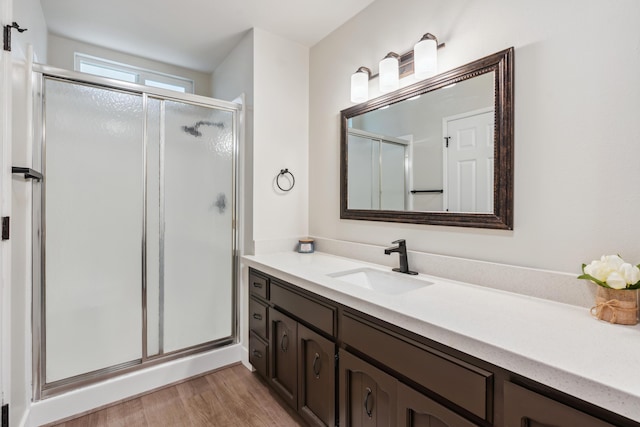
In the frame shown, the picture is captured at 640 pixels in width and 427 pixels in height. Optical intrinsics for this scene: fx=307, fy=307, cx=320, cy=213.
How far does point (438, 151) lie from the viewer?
5.43ft

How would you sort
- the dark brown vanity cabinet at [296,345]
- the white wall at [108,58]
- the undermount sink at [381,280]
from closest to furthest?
1. the dark brown vanity cabinet at [296,345]
2. the undermount sink at [381,280]
3. the white wall at [108,58]

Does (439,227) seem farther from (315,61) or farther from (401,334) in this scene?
(315,61)

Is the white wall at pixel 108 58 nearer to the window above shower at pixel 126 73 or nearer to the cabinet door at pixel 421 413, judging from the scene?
the window above shower at pixel 126 73

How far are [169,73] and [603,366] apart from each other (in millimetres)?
3653

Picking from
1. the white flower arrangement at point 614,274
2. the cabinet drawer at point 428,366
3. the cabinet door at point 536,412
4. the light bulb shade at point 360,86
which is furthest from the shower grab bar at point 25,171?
the white flower arrangement at point 614,274

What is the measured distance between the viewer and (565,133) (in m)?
1.20

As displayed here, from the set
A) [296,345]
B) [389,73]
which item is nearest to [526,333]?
[296,345]

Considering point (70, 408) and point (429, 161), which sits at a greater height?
point (429, 161)

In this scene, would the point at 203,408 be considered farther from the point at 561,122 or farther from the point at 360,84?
the point at 561,122

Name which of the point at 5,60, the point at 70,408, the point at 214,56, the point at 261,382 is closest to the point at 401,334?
the point at 261,382

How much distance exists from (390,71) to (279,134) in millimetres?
1005

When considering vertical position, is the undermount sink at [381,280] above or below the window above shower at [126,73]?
below

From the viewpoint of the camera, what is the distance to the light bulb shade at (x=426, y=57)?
1.58 meters

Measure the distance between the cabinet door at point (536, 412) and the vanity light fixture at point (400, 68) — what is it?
4.76 feet
